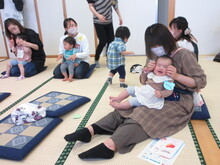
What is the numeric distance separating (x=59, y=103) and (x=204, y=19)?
288 cm

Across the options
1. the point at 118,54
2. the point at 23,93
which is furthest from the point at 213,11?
the point at 23,93

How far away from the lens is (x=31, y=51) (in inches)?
119

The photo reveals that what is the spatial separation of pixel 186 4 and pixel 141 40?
933 mm

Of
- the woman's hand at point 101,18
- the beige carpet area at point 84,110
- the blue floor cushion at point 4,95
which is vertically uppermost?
the woman's hand at point 101,18

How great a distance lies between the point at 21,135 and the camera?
54.9 inches

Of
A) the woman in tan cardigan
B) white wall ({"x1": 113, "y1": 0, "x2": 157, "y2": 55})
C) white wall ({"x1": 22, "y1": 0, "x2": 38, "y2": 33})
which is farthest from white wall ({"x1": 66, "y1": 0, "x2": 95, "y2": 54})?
the woman in tan cardigan

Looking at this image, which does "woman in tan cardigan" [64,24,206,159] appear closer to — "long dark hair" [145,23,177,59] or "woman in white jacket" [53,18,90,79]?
"long dark hair" [145,23,177,59]

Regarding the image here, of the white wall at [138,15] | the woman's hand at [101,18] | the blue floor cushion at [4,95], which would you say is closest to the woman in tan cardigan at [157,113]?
the blue floor cushion at [4,95]

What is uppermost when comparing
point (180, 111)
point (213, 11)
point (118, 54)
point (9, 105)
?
point (213, 11)

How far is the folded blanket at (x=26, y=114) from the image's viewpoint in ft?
5.07

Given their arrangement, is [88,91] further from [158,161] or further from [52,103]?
[158,161]

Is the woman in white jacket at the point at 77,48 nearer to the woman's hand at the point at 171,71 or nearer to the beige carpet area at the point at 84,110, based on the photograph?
the beige carpet area at the point at 84,110

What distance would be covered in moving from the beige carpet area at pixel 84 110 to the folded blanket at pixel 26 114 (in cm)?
18

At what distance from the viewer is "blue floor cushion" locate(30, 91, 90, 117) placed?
1.68 metres
